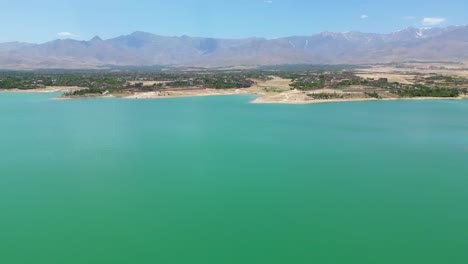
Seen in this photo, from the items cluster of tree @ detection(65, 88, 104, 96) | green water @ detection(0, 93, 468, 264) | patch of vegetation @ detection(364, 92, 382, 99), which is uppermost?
cluster of tree @ detection(65, 88, 104, 96)

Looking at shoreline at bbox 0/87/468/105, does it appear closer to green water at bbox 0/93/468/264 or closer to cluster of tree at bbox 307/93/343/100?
cluster of tree at bbox 307/93/343/100

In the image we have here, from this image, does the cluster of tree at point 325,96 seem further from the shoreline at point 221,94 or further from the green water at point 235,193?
the green water at point 235,193

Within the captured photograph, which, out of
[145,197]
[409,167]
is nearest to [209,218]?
[145,197]

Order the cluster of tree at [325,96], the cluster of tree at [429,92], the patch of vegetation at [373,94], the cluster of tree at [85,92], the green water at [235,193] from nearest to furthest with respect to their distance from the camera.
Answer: the green water at [235,193], the cluster of tree at [325,96], the patch of vegetation at [373,94], the cluster of tree at [429,92], the cluster of tree at [85,92]

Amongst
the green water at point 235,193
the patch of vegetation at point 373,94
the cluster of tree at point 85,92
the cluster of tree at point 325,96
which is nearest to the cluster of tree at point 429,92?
the patch of vegetation at point 373,94

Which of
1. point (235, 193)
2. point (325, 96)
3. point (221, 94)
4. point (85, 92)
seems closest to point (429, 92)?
point (325, 96)

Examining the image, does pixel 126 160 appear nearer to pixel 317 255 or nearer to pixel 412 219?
pixel 317 255

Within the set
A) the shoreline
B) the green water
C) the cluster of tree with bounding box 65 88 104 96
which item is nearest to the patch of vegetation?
the shoreline

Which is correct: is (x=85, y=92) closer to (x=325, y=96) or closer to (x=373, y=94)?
(x=325, y=96)
